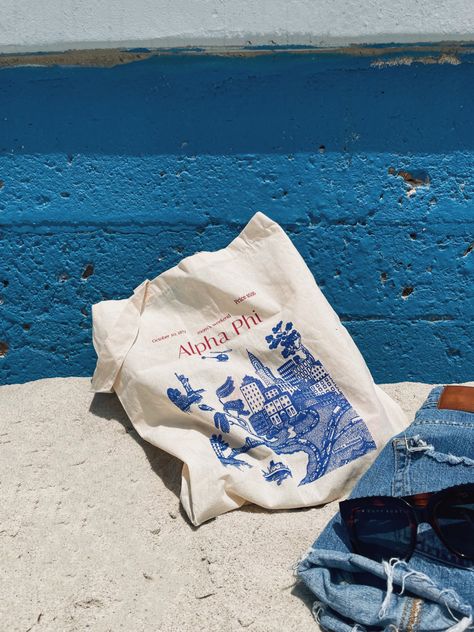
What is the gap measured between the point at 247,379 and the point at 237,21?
1010mm

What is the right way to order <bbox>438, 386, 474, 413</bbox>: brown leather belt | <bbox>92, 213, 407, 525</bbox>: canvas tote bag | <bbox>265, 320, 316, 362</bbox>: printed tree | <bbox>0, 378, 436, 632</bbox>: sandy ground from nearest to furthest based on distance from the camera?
1. <bbox>0, 378, 436, 632</bbox>: sandy ground
2. <bbox>438, 386, 474, 413</bbox>: brown leather belt
3. <bbox>92, 213, 407, 525</bbox>: canvas tote bag
4. <bbox>265, 320, 316, 362</bbox>: printed tree

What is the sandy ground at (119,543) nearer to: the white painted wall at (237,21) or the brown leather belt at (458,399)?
the brown leather belt at (458,399)

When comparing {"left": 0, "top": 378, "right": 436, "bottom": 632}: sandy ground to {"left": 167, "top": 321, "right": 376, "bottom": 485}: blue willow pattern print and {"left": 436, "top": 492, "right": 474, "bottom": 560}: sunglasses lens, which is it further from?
{"left": 436, "top": 492, "right": 474, "bottom": 560}: sunglasses lens

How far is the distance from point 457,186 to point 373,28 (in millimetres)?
529

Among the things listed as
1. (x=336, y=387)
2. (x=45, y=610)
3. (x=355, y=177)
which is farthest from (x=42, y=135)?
(x=45, y=610)

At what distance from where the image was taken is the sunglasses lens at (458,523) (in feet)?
4.37

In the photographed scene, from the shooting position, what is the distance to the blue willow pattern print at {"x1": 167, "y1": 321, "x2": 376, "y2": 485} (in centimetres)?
175

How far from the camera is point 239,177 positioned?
2.09 metres

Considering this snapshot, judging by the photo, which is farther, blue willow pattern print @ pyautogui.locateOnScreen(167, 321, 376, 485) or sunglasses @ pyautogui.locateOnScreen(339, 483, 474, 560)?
blue willow pattern print @ pyautogui.locateOnScreen(167, 321, 376, 485)

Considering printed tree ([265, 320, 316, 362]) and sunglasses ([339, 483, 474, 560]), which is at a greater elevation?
printed tree ([265, 320, 316, 362])

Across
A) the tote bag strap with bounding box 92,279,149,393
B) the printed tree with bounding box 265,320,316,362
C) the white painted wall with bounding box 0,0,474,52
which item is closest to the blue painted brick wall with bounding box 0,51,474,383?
the white painted wall with bounding box 0,0,474,52

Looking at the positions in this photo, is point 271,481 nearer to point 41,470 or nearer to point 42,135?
point 41,470

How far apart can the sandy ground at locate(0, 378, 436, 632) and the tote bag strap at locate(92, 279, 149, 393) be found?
162 mm

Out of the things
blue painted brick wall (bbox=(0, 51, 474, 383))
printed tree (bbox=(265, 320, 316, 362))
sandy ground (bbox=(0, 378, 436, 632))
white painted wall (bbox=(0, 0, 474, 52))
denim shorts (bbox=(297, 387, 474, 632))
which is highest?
white painted wall (bbox=(0, 0, 474, 52))
